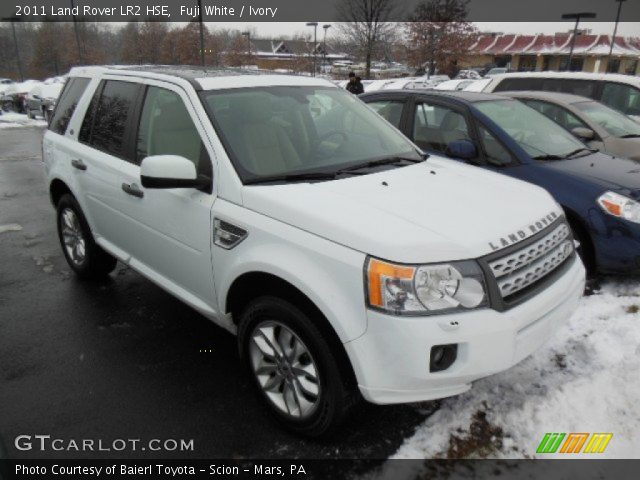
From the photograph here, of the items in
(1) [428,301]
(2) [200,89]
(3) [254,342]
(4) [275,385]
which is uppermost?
(2) [200,89]

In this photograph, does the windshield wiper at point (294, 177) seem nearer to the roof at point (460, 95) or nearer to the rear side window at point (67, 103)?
the rear side window at point (67, 103)

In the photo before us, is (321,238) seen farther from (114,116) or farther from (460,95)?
(460,95)

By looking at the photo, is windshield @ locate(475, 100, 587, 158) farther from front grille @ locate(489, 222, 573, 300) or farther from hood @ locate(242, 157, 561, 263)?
front grille @ locate(489, 222, 573, 300)

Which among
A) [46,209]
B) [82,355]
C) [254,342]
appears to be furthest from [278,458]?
[46,209]

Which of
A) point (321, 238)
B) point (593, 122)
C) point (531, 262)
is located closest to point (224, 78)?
point (321, 238)

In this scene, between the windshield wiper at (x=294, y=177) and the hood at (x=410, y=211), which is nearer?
the hood at (x=410, y=211)

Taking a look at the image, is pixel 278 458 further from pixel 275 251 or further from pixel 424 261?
pixel 424 261

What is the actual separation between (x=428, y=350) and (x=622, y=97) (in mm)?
8382

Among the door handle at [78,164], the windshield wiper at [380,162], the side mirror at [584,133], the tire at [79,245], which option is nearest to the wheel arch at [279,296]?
the windshield wiper at [380,162]

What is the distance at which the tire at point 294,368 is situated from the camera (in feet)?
7.90

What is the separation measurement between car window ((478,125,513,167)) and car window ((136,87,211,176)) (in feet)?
9.83

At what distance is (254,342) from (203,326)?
128cm

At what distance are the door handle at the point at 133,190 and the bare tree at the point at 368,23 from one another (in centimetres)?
3277

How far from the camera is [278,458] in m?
2.59
